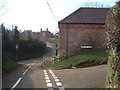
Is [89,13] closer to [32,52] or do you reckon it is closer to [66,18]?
[66,18]

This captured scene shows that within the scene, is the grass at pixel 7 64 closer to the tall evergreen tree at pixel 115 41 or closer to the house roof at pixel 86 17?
the house roof at pixel 86 17

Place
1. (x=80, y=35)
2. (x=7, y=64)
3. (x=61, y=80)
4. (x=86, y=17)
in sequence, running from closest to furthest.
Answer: (x=61, y=80) → (x=7, y=64) → (x=80, y=35) → (x=86, y=17)

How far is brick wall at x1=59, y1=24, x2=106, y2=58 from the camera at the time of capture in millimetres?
36500

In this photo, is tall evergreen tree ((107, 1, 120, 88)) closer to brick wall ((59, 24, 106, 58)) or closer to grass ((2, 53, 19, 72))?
grass ((2, 53, 19, 72))

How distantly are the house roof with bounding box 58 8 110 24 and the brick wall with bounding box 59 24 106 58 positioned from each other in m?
0.60

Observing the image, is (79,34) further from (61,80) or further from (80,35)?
(61,80)

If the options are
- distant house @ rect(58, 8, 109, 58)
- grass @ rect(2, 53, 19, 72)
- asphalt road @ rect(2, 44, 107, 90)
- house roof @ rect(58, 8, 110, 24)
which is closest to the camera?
asphalt road @ rect(2, 44, 107, 90)

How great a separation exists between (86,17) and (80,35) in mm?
3365

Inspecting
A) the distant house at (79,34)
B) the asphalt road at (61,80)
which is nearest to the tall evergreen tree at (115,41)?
the asphalt road at (61,80)

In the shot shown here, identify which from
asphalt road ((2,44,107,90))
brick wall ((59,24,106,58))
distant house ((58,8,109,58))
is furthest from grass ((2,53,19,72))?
brick wall ((59,24,106,58))

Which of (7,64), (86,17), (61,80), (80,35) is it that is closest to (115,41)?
(61,80)

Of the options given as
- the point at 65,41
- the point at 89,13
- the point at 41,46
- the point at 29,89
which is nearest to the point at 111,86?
the point at 29,89

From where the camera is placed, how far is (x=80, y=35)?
120ft

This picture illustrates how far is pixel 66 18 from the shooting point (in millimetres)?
37719
